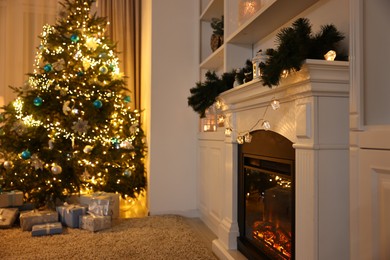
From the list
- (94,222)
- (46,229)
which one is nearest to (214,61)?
(94,222)

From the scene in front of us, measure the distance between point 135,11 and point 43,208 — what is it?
2.37 meters

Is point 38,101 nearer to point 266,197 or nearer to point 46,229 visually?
point 46,229

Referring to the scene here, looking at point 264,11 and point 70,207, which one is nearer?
point 264,11

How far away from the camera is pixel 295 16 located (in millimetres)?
1718

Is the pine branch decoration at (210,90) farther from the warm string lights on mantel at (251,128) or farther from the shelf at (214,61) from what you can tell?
the shelf at (214,61)

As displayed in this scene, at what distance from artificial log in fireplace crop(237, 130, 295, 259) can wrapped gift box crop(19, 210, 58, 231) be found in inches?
57.5

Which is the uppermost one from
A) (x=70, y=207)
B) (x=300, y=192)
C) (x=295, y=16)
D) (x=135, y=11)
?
(x=135, y=11)

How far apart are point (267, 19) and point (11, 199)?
2403mm

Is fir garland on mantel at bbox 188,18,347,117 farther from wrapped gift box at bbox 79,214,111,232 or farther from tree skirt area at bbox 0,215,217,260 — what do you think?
wrapped gift box at bbox 79,214,111,232

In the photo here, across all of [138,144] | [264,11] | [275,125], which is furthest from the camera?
[138,144]

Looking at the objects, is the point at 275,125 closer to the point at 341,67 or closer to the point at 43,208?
the point at 341,67

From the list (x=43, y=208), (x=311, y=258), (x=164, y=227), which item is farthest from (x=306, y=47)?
(x=43, y=208)

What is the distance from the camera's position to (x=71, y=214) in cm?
Result: 249

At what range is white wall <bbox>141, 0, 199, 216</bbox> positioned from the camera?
3.07 m
